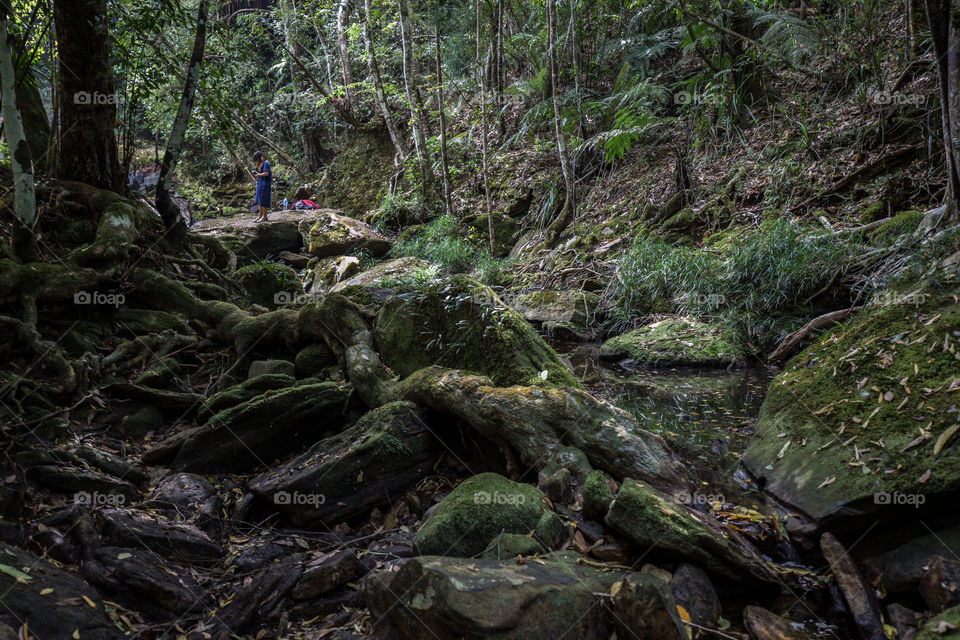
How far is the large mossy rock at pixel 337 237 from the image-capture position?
12.9 metres

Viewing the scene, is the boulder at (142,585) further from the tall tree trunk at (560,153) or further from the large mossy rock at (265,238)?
the tall tree trunk at (560,153)

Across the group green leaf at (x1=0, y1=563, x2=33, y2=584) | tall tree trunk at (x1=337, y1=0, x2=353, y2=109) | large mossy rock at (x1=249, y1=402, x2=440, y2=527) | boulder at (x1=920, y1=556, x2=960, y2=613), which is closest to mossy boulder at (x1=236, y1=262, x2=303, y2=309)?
large mossy rock at (x1=249, y1=402, x2=440, y2=527)

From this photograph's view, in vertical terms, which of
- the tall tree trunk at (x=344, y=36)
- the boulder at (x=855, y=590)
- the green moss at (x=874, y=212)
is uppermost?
the tall tree trunk at (x=344, y=36)

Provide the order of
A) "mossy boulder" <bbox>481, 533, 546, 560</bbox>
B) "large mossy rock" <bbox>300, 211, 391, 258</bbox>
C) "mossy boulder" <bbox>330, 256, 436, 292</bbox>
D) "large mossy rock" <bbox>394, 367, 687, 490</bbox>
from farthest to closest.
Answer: "large mossy rock" <bbox>300, 211, 391, 258</bbox>, "mossy boulder" <bbox>330, 256, 436, 292</bbox>, "large mossy rock" <bbox>394, 367, 687, 490</bbox>, "mossy boulder" <bbox>481, 533, 546, 560</bbox>

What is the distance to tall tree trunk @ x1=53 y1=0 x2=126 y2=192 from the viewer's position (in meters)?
5.55

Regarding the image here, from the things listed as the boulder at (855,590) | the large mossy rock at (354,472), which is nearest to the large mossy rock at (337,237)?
the large mossy rock at (354,472)

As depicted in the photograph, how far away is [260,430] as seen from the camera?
4375mm

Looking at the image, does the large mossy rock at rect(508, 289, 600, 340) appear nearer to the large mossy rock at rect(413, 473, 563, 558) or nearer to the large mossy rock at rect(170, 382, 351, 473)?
the large mossy rock at rect(170, 382, 351, 473)

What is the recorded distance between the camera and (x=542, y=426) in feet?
12.2

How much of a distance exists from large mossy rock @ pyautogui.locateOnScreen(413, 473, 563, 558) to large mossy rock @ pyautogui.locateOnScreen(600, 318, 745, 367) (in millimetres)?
4604

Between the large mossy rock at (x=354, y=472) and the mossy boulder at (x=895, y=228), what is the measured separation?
6.12 m

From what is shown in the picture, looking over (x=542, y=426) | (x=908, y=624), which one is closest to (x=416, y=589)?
(x=542, y=426)

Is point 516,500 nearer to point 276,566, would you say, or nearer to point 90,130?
point 276,566

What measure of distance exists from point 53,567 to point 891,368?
5.13 meters
